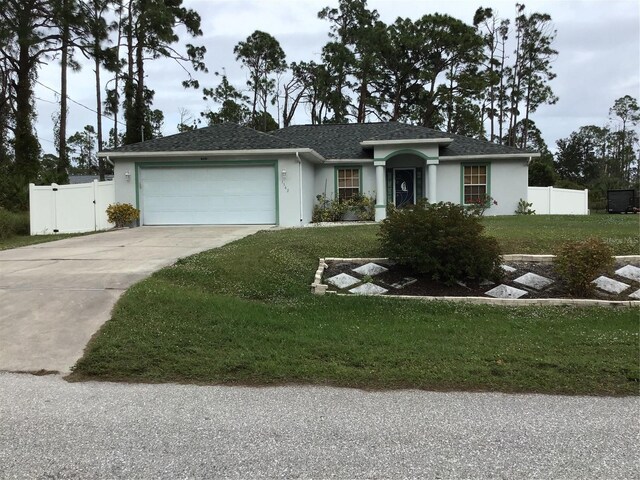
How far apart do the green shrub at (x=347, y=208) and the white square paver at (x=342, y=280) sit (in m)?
10.3

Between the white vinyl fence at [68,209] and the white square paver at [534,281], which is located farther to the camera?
the white vinyl fence at [68,209]

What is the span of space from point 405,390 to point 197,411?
5.69ft

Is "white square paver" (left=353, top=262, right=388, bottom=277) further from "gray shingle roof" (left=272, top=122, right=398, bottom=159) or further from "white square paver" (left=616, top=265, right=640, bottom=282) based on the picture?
"gray shingle roof" (left=272, top=122, right=398, bottom=159)

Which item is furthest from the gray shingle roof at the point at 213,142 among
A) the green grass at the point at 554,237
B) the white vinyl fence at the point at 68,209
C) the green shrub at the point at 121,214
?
the green grass at the point at 554,237

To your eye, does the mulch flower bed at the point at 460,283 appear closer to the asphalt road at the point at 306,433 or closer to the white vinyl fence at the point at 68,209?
the asphalt road at the point at 306,433

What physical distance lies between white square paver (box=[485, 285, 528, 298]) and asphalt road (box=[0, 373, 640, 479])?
3413 mm

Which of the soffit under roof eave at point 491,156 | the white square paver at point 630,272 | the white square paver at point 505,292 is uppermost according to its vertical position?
the soffit under roof eave at point 491,156

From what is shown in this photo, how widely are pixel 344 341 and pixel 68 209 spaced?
45.7 feet

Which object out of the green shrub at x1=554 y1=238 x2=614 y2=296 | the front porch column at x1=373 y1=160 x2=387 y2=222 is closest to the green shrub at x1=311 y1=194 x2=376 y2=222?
the front porch column at x1=373 y1=160 x2=387 y2=222

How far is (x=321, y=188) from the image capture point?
19.3m

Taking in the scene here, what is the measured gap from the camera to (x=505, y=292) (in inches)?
294

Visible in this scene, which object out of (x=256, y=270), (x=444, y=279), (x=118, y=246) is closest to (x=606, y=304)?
(x=444, y=279)

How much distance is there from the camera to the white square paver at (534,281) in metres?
7.78

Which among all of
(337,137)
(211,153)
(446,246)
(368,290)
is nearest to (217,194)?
(211,153)
